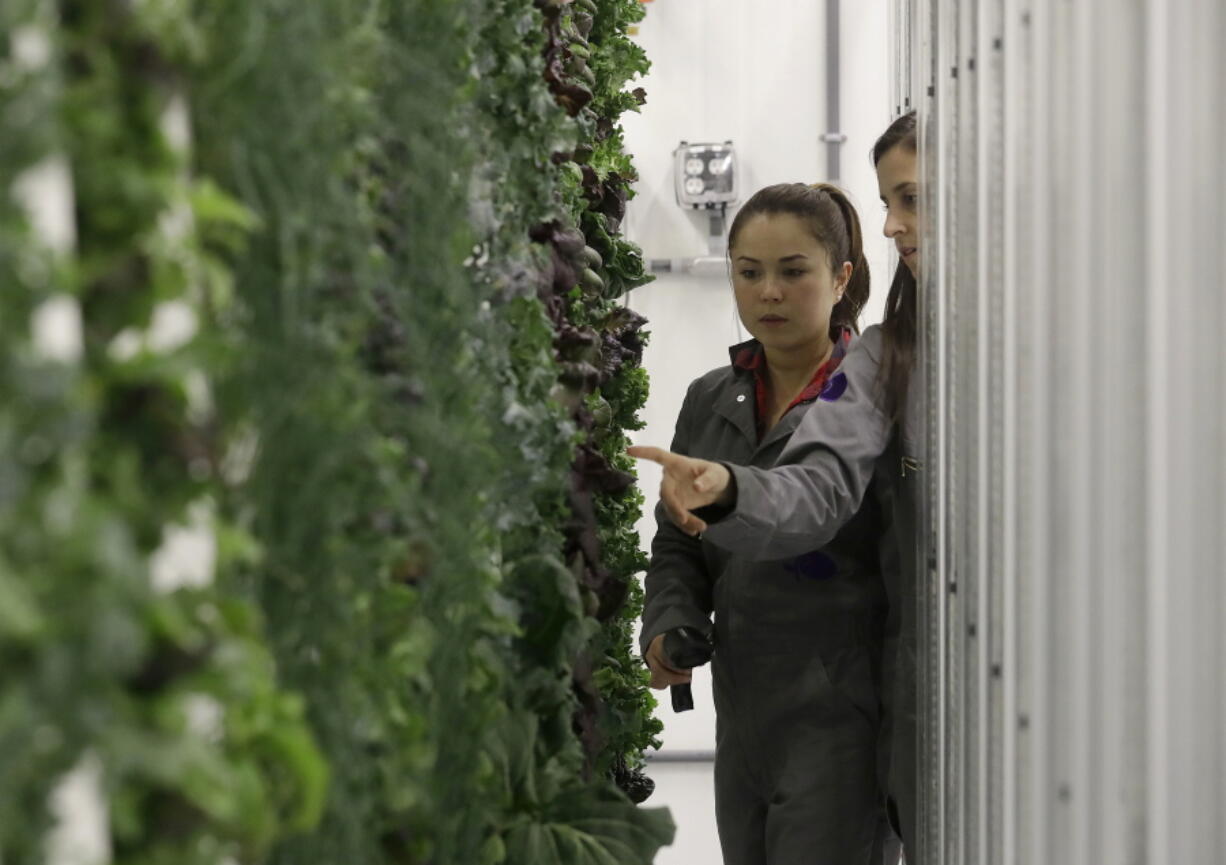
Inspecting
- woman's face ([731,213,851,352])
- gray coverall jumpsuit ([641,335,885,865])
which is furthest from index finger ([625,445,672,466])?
woman's face ([731,213,851,352])

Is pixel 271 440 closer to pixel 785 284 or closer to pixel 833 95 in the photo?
pixel 785 284

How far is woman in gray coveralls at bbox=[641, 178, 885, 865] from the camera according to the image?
7.93 feet

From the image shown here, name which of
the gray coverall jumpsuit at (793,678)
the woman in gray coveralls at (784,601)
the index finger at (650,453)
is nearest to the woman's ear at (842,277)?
the woman in gray coveralls at (784,601)

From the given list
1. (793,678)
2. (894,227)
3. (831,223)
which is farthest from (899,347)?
(793,678)

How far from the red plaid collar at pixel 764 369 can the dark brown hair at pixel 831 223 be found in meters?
0.09

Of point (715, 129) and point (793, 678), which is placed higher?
point (715, 129)

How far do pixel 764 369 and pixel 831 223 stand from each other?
322 mm

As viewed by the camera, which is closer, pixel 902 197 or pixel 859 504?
pixel 859 504

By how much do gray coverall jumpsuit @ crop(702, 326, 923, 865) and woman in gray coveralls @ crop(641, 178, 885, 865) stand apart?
43 millimetres

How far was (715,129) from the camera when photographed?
17.2ft

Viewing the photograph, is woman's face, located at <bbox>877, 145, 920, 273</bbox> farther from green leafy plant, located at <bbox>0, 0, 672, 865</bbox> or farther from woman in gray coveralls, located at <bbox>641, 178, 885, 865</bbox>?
green leafy plant, located at <bbox>0, 0, 672, 865</bbox>

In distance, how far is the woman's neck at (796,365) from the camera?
8.92ft

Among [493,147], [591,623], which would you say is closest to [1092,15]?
[493,147]

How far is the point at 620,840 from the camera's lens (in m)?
1.41
